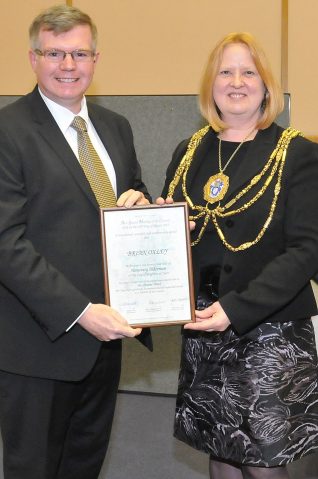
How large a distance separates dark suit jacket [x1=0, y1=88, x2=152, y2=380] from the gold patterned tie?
0.04m

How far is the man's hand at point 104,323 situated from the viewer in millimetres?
2000

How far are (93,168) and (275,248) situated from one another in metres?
0.63

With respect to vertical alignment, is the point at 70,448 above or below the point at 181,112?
below

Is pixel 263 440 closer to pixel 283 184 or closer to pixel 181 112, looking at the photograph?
pixel 283 184

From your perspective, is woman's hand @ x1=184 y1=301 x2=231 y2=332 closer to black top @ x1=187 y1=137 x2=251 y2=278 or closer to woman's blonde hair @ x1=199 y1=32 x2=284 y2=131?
black top @ x1=187 y1=137 x2=251 y2=278

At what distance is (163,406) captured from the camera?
12.8 feet

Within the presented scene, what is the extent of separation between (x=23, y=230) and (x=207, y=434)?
909 millimetres

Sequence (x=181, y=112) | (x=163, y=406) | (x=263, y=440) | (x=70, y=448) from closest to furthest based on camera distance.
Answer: (x=263, y=440)
(x=70, y=448)
(x=181, y=112)
(x=163, y=406)

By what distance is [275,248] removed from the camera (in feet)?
7.06

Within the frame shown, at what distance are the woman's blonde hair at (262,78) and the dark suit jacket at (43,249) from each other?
0.54 metres

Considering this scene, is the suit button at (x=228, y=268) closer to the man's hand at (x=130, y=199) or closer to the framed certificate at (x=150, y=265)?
the framed certificate at (x=150, y=265)

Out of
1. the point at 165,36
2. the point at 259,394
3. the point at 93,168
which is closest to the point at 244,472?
the point at 259,394

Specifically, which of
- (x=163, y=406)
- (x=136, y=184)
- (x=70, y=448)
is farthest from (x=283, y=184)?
(x=163, y=406)

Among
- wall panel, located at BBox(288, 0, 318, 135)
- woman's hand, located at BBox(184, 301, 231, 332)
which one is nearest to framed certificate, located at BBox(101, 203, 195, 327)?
woman's hand, located at BBox(184, 301, 231, 332)
